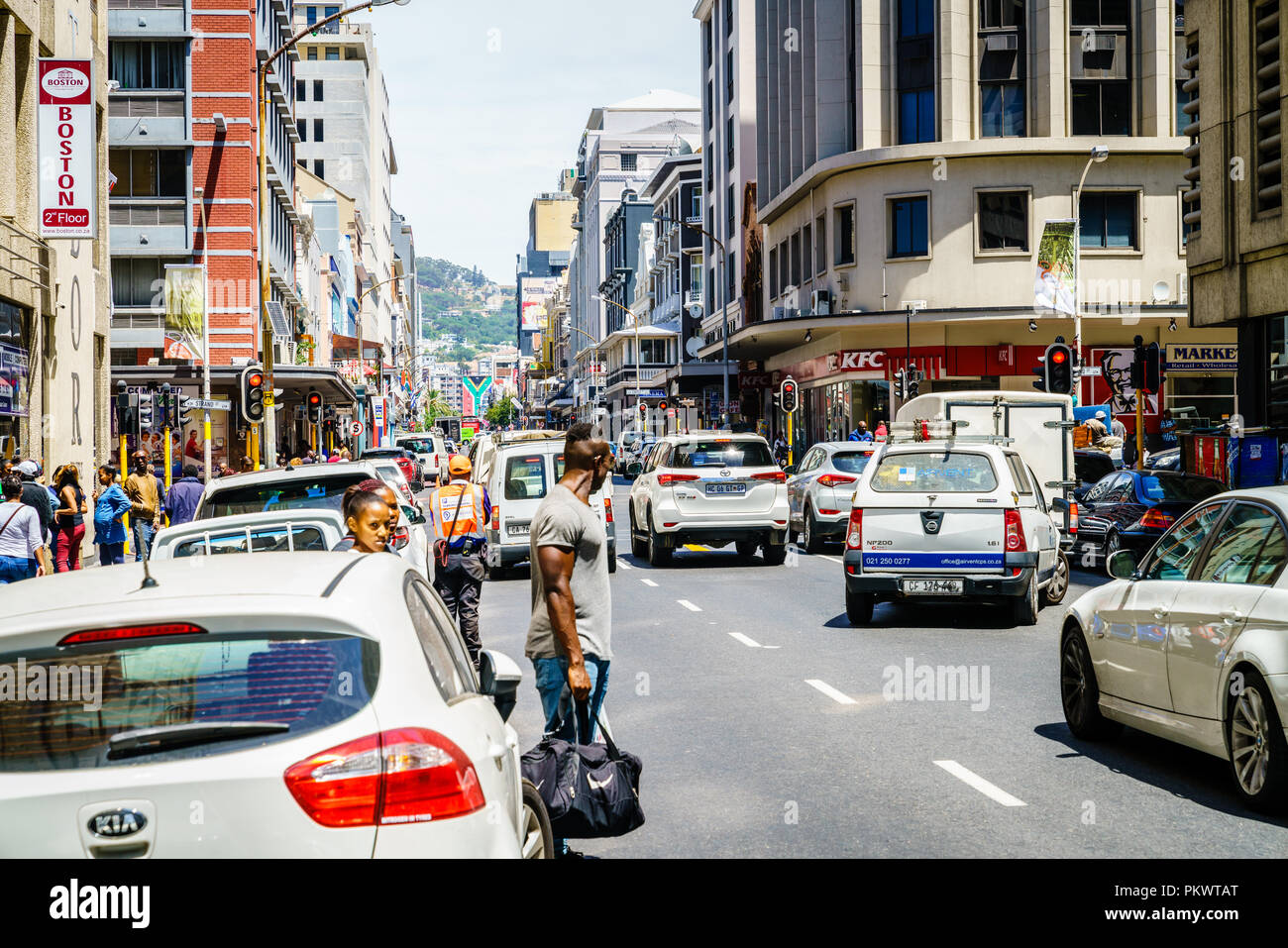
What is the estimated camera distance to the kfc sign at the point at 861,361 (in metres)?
50.0

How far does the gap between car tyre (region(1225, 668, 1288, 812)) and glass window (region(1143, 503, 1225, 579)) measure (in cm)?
108

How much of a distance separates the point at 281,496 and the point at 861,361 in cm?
3975

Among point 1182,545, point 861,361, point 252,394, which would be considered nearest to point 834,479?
point 252,394

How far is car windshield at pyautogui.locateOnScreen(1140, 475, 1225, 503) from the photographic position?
19656 millimetres

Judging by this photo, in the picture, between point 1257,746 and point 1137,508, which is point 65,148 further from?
point 1257,746

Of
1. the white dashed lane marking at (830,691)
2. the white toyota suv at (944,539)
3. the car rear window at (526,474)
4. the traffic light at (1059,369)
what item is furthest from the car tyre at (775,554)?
the white dashed lane marking at (830,691)

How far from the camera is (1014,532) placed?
14.6 m

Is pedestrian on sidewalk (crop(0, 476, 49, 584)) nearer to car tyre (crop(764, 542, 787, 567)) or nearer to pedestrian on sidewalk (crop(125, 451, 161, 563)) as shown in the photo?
pedestrian on sidewalk (crop(125, 451, 161, 563))

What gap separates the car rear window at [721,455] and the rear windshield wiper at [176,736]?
18.9 meters

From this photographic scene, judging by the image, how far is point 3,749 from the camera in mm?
3527
